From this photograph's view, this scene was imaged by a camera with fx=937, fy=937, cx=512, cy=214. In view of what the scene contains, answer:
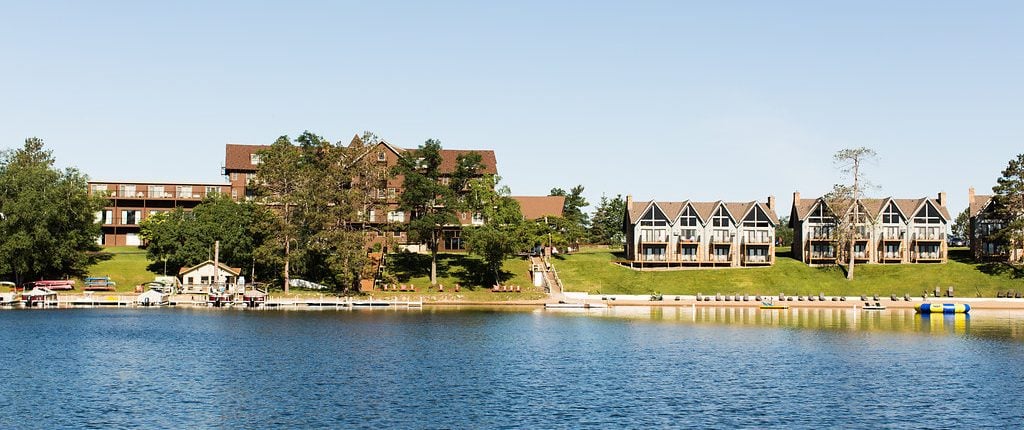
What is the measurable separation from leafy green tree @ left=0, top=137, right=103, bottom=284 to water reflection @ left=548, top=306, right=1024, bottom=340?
2599 inches

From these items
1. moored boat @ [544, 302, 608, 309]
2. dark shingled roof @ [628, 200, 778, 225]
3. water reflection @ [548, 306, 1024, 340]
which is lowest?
water reflection @ [548, 306, 1024, 340]

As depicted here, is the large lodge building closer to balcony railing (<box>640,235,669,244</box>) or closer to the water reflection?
balcony railing (<box>640,235,669,244</box>)

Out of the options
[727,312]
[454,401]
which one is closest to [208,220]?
[727,312]

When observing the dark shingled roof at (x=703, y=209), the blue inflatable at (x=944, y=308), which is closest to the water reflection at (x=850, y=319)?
the blue inflatable at (x=944, y=308)

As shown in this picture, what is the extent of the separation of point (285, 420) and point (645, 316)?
6057 cm

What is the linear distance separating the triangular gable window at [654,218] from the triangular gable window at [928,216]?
120 feet

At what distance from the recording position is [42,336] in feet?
243

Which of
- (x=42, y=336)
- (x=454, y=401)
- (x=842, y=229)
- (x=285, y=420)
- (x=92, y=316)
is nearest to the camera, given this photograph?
(x=285, y=420)

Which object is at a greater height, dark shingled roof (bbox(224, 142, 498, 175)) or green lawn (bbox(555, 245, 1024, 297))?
dark shingled roof (bbox(224, 142, 498, 175))

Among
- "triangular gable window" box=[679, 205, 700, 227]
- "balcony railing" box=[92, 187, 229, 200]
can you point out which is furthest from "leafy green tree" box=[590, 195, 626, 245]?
"balcony railing" box=[92, 187, 229, 200]

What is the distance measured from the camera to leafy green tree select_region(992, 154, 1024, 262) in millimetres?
125500

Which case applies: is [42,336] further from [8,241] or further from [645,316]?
[645,316]

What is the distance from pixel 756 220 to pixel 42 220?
95652 mm

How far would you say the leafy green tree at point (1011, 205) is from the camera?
4941 inches
